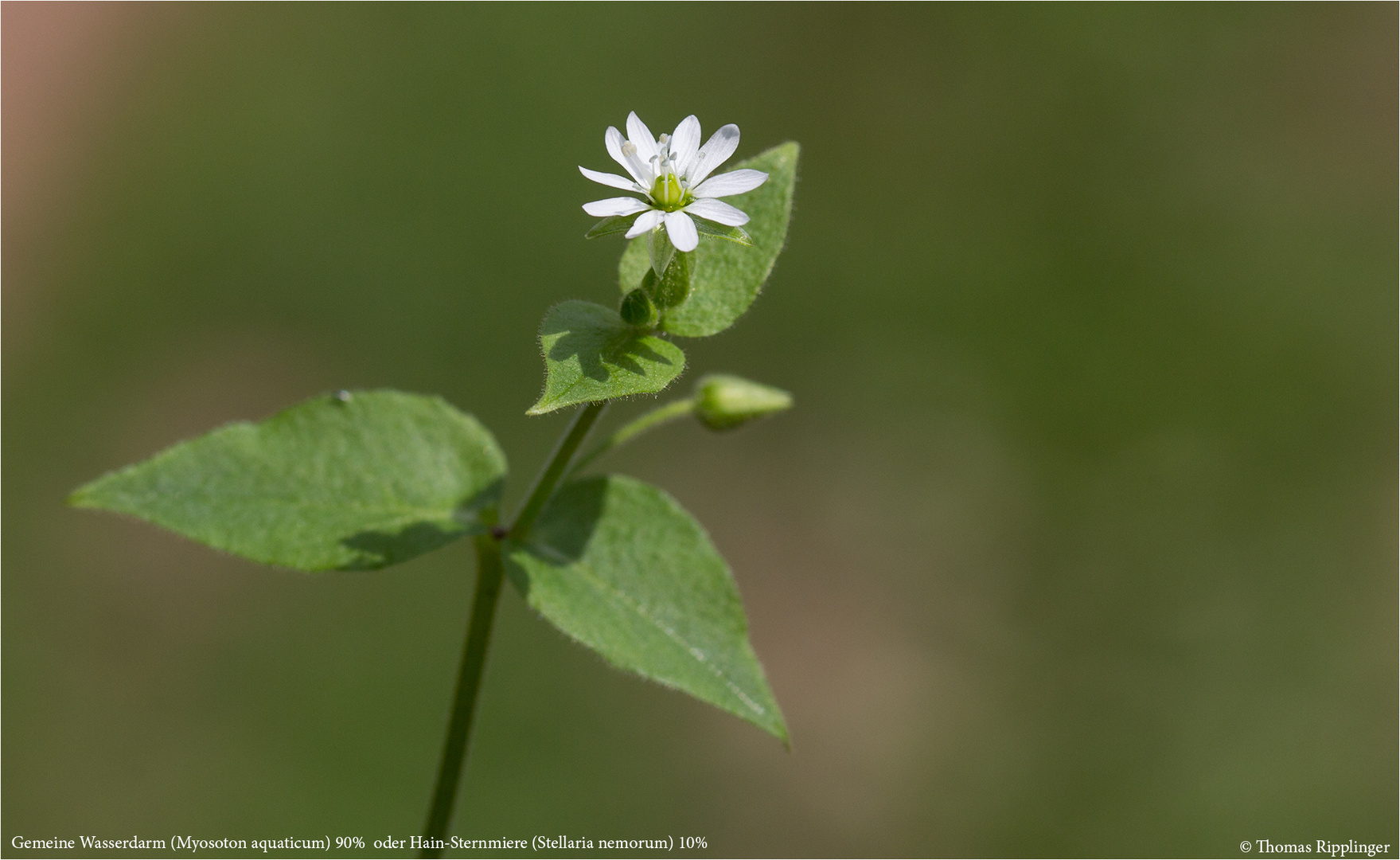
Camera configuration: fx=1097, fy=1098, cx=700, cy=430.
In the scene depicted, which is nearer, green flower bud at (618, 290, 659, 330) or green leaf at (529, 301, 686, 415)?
green leaf at (529, 301, 686, 415)

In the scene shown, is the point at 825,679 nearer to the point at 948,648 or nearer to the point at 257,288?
the point at 948,648

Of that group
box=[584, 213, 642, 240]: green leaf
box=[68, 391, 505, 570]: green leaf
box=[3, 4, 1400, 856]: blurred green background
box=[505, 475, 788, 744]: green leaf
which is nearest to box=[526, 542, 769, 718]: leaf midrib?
box=[505, 475, 788, 744]: green leaf

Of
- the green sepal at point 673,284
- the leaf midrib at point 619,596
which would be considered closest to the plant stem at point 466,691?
the leaf midrib at point 619,596

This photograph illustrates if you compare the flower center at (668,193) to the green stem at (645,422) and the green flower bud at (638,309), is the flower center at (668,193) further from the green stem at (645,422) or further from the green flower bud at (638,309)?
the green stem at (645,422)

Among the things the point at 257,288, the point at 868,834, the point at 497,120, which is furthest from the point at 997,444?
the point at 257,288

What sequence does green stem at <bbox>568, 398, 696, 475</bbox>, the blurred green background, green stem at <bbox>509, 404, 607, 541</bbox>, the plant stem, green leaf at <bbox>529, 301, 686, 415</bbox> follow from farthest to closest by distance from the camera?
the blurred green background < green stem at <bbox>568, 398, 696, 475</bbox> < the plant stem < green stem at <bbox>509, 404, 607, 541</bbox> < green leaf at <bbox>529, 301, 686, 415</bbox>

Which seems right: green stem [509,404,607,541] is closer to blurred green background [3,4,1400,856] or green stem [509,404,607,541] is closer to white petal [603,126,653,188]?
white petal [603,126,653,188]
